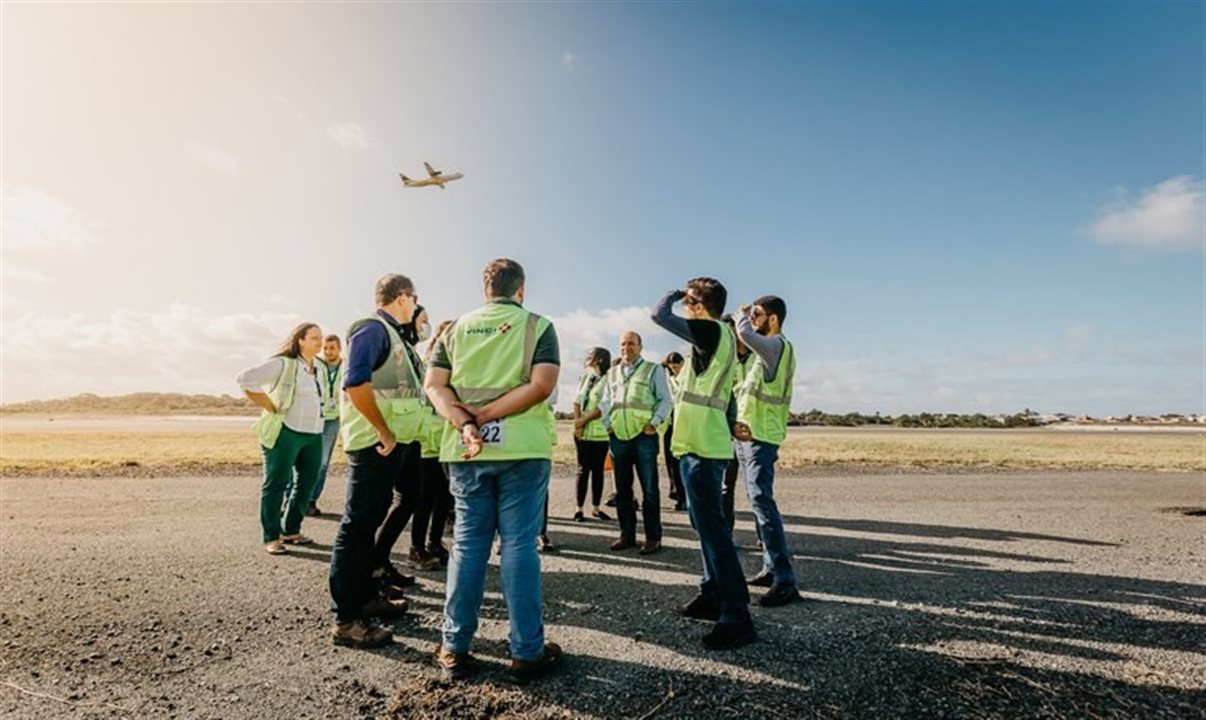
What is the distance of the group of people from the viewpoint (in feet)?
12.1

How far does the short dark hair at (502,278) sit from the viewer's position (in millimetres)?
3994

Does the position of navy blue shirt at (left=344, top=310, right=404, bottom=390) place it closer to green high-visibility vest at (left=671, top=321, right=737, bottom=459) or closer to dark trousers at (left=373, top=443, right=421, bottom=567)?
dark trousers at (left=373, top=443, right=421, bottom=567)

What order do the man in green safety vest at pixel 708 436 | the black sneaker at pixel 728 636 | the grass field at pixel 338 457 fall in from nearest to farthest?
the black sneaker at pixel 728 636 < the man in green safety vest at pixel 708 436 < the grass field at pixel 338 457

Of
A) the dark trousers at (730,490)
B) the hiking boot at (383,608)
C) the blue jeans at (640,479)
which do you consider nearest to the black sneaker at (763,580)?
the dark trousers at (730,490)

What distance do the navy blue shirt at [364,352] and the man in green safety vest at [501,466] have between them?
0.71 meters

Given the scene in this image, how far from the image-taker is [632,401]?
24.9ft

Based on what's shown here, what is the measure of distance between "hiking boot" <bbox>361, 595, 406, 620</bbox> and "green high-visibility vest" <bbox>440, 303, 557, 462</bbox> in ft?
5.58

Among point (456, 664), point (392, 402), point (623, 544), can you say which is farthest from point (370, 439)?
point (623, 544)

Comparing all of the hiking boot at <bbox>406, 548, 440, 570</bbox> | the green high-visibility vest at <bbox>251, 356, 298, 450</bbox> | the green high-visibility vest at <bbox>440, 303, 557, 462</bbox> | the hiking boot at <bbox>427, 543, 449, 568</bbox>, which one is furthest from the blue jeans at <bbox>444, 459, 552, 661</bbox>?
the green high-visibility vest at <bbox>251, 356, 298, 450</bbox>

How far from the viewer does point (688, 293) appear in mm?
4605

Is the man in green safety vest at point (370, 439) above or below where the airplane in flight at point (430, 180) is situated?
below

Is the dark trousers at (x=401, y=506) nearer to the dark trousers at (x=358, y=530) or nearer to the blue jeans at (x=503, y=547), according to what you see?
the dark trousers at (x=358, y=530)

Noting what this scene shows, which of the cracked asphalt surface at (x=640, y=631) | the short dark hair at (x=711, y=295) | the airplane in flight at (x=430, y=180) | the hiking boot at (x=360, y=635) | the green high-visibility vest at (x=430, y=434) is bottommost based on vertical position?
the cracked asphalt surface at (x=640, y=631)

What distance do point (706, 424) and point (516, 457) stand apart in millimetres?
1471
